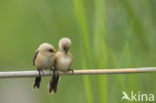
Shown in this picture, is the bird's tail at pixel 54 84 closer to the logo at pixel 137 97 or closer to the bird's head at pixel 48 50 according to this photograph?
the bird's head at pixel 48 50

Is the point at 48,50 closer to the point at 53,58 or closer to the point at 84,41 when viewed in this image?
the point at 53,58

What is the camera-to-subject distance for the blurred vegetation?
1592 mm

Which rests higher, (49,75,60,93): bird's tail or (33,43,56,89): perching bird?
(33,43,56,89): perching bird

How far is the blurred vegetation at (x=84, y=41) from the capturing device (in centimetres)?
159

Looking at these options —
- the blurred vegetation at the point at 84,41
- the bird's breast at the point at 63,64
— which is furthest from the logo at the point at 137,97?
the bird's breast at the point at 63,64

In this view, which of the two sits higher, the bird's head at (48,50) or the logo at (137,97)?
the bird's head at (48,50)

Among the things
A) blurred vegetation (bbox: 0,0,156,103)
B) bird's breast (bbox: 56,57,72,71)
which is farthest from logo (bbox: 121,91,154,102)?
bird's breast (bbox: 56,57,72,71)

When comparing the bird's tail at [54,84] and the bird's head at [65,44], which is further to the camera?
the bird's tail at [54,84]

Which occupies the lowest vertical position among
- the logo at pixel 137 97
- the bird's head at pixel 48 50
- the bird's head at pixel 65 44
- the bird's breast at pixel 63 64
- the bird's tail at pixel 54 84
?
the logo at pixel 137 97

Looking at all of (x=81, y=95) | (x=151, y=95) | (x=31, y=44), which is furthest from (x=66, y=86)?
(x=151, y=95)

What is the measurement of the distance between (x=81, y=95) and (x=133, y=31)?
1.43ft

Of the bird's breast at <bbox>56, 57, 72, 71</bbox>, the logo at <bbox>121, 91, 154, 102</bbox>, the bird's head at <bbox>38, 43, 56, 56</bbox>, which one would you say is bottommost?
the logo at <bbox>121, 91, 154, 102</bbox>

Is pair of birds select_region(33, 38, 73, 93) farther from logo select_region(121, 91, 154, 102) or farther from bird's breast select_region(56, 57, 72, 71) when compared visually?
logo select_region(121, 91, 154, 102)

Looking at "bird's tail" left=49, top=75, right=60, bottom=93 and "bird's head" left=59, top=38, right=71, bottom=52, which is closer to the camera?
"bird's head" left=59, top=38, right=71, bottom=52
